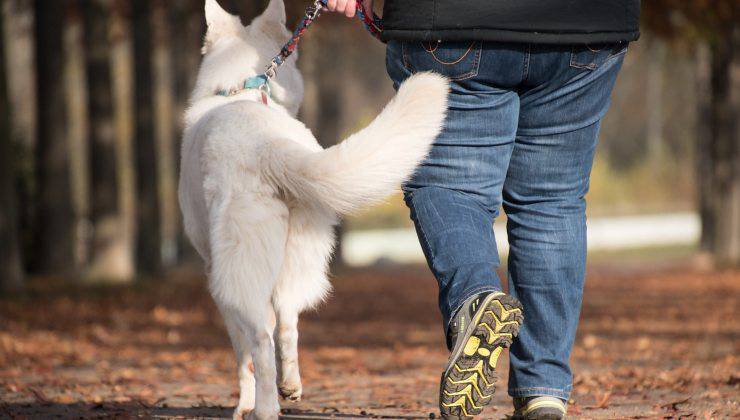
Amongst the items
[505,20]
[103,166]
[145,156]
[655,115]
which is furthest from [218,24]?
[655,115]

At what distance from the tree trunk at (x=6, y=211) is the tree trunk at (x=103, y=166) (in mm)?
3627

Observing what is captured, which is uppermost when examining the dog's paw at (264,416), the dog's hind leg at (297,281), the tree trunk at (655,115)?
the dog's hind leg at (297,281)

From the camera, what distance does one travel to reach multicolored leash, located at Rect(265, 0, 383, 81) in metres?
4.11

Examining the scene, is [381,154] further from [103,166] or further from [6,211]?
[103,166]

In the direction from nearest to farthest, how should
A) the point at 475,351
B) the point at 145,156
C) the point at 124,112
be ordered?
the point at 475,351 < the point at 145,156 < the point at 124,112

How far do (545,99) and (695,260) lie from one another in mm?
17196

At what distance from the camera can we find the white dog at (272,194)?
12.3 ft

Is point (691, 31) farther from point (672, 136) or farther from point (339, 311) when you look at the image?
point (672, 136)

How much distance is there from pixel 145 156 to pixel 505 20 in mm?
16091

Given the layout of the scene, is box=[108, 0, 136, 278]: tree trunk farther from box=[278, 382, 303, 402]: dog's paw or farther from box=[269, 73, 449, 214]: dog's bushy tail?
box=[269, 73, 449, 214]: dog's bushy tail

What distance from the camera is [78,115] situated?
3156cm

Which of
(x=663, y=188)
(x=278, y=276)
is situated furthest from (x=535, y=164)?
(x=663, y=188)

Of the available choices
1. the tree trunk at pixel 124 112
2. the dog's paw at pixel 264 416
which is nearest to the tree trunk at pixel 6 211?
the tree trunk at pixel 124 112

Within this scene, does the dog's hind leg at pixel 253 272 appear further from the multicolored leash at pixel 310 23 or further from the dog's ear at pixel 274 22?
the dog's ear at pixel 274 22
